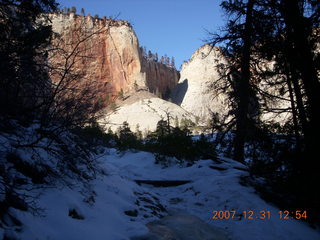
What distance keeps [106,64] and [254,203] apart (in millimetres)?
68292

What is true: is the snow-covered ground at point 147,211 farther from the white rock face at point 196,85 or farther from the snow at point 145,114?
the white rock face at point 196,85

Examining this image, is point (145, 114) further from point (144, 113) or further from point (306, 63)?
point (306, 63)

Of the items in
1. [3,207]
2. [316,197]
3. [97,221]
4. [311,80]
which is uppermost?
[311,80]

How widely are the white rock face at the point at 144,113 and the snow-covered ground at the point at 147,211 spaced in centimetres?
4393

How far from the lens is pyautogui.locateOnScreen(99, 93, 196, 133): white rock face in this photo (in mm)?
52844

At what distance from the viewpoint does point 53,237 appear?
8.16ft

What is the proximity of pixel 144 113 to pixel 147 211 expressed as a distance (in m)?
52.3

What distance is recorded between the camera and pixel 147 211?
4672 millimetres

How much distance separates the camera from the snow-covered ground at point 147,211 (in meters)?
2.81

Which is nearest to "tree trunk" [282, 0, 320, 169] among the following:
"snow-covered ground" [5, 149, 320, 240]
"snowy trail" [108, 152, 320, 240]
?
"snowy trail" [108, 152, 320, 240]

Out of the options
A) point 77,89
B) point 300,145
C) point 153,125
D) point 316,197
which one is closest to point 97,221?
point 77,89

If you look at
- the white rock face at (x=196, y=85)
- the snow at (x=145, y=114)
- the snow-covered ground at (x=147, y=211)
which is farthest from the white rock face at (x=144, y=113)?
the snow-covered ground at (x=147, y=211)

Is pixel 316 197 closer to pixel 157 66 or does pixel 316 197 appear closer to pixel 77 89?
pixel 77 89

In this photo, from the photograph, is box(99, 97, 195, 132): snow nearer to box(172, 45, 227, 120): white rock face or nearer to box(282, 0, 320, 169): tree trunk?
box(172, 45, 227, 120): white rock face
